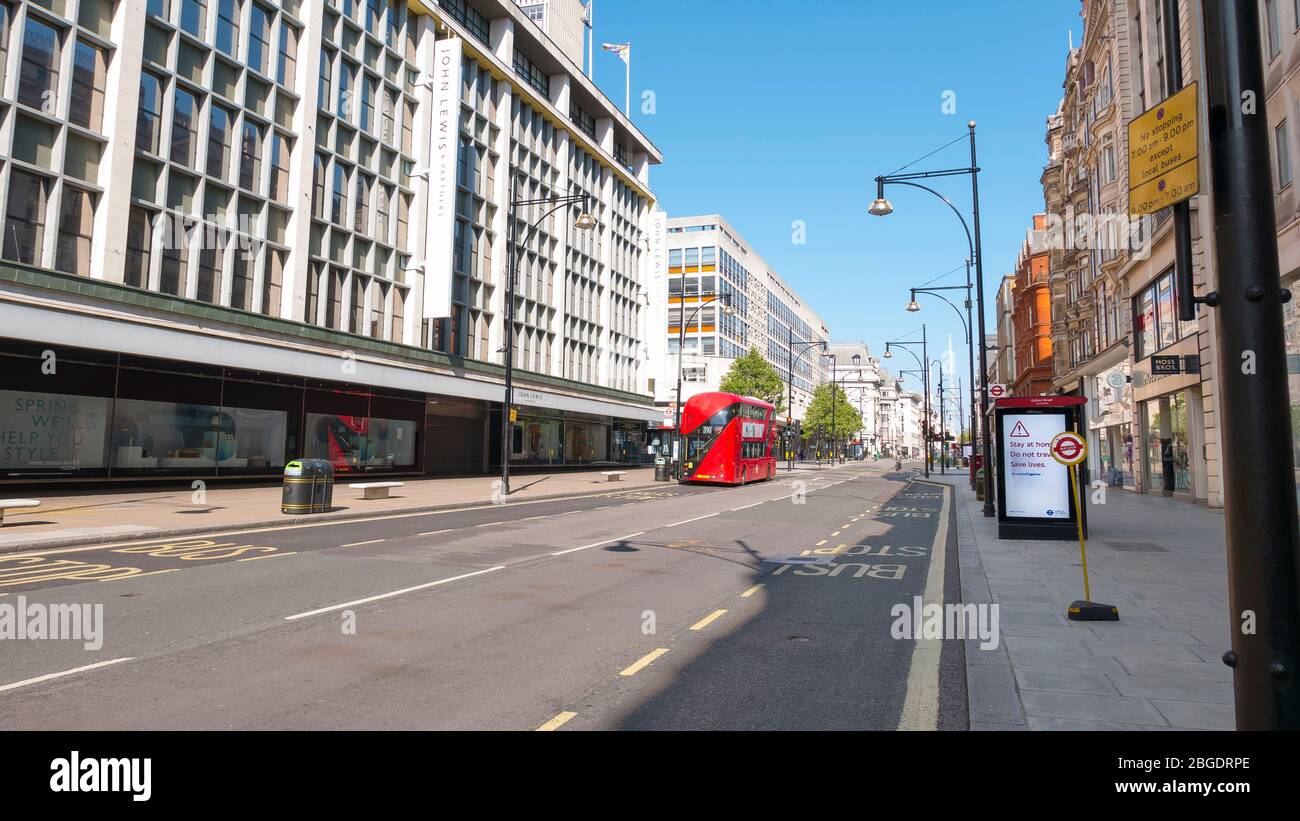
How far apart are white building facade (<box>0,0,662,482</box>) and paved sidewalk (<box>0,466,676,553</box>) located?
2666mm

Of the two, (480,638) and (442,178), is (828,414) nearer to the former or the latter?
(442,178)

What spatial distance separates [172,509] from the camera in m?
17.4

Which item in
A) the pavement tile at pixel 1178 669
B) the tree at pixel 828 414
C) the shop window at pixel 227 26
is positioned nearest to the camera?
the pavement tile at pixel 1178 669

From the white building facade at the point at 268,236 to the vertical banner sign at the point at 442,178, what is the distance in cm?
10

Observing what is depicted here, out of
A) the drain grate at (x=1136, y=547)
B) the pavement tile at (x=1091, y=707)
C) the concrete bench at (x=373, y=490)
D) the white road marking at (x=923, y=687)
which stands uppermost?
the concrete bench at (x=373, y=490)

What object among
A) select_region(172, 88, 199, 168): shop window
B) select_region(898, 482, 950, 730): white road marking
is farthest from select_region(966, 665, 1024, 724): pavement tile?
select_region(172, 88, 199, 168): shop window

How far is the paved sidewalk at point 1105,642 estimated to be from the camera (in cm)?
466

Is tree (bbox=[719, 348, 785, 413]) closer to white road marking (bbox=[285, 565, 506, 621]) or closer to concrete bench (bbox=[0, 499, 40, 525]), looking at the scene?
concrete bench (bbox=[0, 499, 40, 525])

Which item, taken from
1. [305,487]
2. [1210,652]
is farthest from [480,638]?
[305,487]

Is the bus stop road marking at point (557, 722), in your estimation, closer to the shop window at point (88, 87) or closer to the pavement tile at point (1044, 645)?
the pavement tile at point (1044, 645)

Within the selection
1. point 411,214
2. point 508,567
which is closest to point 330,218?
point 411,214

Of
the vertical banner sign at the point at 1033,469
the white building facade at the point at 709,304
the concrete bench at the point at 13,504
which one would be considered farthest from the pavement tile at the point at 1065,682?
the white building facade at the point at 709,304

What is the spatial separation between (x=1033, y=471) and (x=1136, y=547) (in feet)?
7.11
